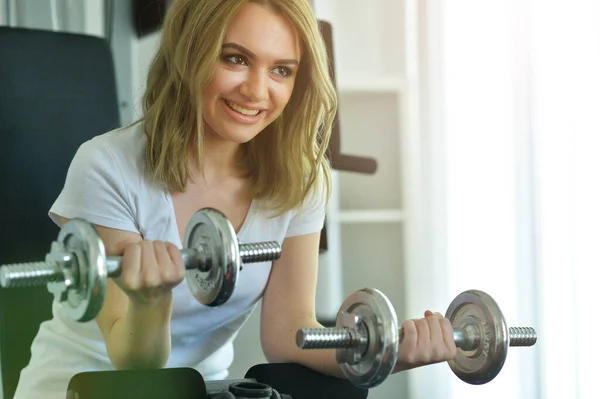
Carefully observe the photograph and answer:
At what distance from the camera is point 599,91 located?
4.76 feet

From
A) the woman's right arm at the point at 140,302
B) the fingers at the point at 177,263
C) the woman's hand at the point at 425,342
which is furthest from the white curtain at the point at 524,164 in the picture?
the fingers at the point at 177,263

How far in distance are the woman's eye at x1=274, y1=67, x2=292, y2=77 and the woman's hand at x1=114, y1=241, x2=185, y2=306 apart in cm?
37

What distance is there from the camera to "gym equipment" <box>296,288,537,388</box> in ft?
2.58

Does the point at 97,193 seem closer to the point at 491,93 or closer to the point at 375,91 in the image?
the point at 375,91

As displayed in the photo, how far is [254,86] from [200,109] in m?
0.08

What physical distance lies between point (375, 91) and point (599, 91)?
42cm

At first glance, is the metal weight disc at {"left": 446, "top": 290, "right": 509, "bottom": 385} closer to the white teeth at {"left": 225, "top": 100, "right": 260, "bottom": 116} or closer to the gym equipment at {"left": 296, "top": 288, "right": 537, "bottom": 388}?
the gym equipment at {"left": 296, "top": 288, "right": 537, "bottom": 388}

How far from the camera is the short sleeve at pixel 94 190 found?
928mm

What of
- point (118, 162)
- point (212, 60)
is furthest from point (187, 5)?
point (118, 162)

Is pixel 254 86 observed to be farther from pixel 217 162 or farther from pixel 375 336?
pixel 375 336

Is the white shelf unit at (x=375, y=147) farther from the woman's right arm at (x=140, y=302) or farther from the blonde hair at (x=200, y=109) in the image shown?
the woman's right arm at (x=140, y=302)

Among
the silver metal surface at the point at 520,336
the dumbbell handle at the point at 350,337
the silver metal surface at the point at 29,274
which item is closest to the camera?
the silver metal surface at the point at 29,274

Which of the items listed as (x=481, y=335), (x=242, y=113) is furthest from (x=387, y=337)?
(x=242, y=113)

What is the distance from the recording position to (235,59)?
3.29ft
